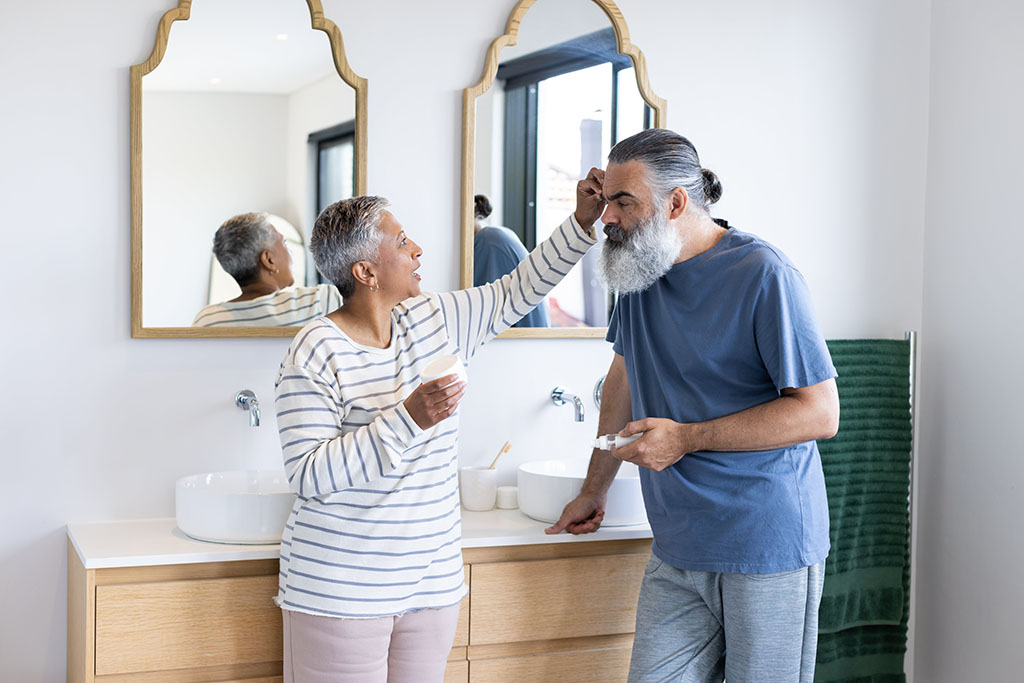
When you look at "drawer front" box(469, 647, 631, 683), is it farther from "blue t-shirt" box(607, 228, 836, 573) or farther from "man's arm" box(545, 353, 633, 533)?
"blue t-shirt" box(607, 228, 836, 573)

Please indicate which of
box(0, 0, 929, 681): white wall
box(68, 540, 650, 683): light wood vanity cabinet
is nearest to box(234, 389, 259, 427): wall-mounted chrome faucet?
box(0, 0, 929, 681): white wall

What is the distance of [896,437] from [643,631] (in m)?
1.19

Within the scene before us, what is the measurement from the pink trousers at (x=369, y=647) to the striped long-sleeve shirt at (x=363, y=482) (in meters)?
0.03

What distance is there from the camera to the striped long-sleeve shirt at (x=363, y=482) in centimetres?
175

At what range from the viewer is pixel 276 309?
2422mm

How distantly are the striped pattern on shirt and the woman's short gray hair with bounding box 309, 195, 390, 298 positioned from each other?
43cm

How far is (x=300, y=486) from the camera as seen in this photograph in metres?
1.77

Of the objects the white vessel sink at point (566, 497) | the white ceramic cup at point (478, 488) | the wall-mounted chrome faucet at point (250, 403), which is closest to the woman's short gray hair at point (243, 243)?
the wall-mounted chrome faucet at point (250, 403)

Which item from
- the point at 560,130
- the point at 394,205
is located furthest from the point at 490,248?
the point at 560,130

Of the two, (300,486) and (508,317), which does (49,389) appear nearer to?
(300,486)

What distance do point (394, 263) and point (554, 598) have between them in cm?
86

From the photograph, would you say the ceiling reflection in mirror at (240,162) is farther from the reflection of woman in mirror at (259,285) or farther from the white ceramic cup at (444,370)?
the white ceramic cup at (444,370)

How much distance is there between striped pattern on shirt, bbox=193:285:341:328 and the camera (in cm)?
238

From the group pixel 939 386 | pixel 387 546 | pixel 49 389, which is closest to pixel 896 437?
pixel 939 386
